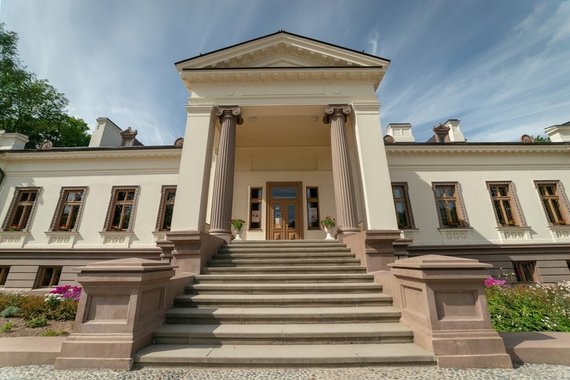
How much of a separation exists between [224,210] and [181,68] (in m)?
6.36

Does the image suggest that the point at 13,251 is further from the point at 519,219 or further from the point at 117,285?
the point at 519,219

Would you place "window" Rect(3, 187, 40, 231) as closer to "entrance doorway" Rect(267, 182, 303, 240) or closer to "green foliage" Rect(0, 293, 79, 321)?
"green foliage" Rect(0, 293, 79, 321)

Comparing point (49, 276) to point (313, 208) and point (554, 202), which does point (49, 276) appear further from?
point (554, 202)

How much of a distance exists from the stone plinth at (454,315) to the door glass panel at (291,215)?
902 cm

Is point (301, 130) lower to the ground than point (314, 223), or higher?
higher

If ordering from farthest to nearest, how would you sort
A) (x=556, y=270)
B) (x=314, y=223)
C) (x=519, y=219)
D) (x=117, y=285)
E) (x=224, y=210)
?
(x=314, y=223) → (x=519, y=219) → (x=556, y=270) → (x=224, y=210) → (x=117, y=285)

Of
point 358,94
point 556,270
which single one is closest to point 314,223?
point 358,94

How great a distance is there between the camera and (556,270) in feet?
35.8

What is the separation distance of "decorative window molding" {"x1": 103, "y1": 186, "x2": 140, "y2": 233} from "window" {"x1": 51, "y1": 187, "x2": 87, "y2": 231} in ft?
5.06

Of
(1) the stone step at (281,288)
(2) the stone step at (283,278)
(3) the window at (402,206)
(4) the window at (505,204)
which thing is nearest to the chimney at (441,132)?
(4) the window at (505,204)

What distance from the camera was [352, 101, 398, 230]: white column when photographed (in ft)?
26.8

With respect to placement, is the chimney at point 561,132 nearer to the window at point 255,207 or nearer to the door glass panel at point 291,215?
the door glass panel at point 291,215

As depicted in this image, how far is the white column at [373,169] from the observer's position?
8.17 meters

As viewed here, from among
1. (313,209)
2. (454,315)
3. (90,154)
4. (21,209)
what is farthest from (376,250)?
(21,209)
